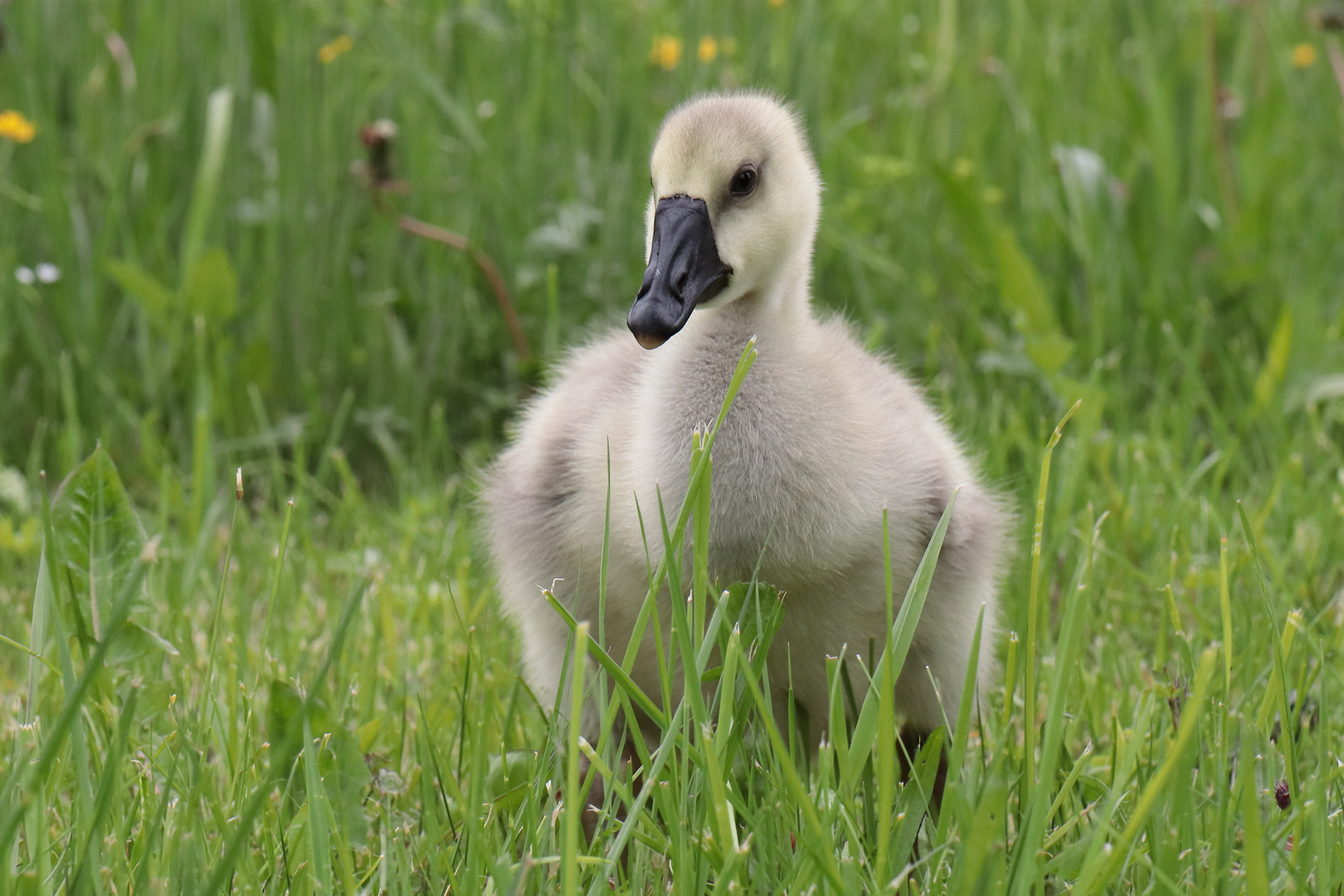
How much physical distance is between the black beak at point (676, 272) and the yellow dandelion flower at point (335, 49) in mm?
2288

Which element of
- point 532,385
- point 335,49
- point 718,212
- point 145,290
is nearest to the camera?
point 718,212

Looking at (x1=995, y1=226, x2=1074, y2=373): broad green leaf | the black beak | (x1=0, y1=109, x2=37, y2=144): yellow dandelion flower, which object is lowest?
(x1=995, y1=226, x2=1074, y2=373): broad green leaf

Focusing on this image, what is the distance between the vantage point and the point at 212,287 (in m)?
3.48

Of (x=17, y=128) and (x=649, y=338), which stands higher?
(x=649, y=338)

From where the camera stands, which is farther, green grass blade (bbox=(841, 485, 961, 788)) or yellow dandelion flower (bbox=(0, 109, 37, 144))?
yellow dandelion flower (bbox=(0, 109, 37, 144))

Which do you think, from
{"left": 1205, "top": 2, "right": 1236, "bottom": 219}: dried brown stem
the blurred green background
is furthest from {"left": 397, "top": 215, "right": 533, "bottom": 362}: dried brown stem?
{"left": 1205, "top": 2, "right": 1236, "bottom": 219}: dried brown stem

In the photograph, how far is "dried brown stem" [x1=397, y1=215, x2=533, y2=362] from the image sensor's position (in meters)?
3.56

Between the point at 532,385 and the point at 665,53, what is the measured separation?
1.38 metres

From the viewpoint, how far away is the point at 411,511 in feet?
10.5

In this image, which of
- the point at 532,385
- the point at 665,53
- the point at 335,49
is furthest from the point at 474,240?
the point at 665,53

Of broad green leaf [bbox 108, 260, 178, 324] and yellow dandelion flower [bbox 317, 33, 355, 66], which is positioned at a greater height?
yellow dandelion flower [bbox 317, 33, 355, 66]

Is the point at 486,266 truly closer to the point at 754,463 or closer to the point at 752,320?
the point at 752,320

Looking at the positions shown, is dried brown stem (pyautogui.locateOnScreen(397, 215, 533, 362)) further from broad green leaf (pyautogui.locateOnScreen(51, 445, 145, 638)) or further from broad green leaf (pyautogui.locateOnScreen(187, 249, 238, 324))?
broad green leaf (pyautogui.locateOnScreen(51, 445, 145, 638))

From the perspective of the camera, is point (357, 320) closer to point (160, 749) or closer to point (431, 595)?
point (431, 595)
